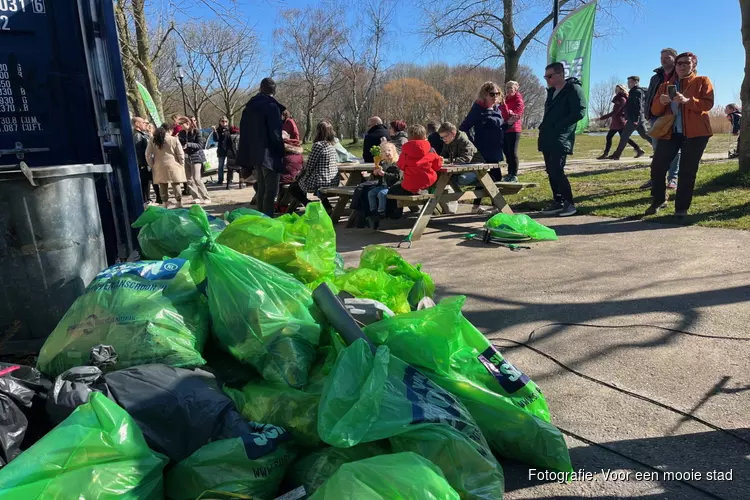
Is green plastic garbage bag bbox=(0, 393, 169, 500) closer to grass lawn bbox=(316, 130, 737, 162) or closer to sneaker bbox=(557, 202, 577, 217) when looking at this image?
sneaker bbox=(557, 202, 577, 217)

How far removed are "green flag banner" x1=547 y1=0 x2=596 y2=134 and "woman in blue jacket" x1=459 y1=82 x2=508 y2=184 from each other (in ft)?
20.6

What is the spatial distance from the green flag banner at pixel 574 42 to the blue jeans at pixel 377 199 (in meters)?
8.31

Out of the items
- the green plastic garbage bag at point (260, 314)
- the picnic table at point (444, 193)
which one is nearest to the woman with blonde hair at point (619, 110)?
the picnic table at point (444, 193)

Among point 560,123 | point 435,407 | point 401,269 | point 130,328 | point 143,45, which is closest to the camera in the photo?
point 435,407

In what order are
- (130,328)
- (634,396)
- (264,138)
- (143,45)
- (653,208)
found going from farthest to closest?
(143,45) → (264,138) → (653,208) → (634,396) → (130,328)

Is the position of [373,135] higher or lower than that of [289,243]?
higher

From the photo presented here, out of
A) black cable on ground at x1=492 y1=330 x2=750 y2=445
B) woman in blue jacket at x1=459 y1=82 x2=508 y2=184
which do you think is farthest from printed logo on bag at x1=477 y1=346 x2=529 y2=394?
woman in blue jacket at x1=459 y1=82 x2=508 y2=184

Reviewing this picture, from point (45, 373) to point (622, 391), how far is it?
8.89 ft

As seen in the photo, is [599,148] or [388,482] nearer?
[388,482]

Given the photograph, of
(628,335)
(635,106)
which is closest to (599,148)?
(635,106)

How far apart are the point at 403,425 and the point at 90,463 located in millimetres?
940

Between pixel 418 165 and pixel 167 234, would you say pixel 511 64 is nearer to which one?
pixel 418 165

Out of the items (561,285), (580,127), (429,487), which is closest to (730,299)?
(561,285)

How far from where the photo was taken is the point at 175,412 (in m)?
2.00
